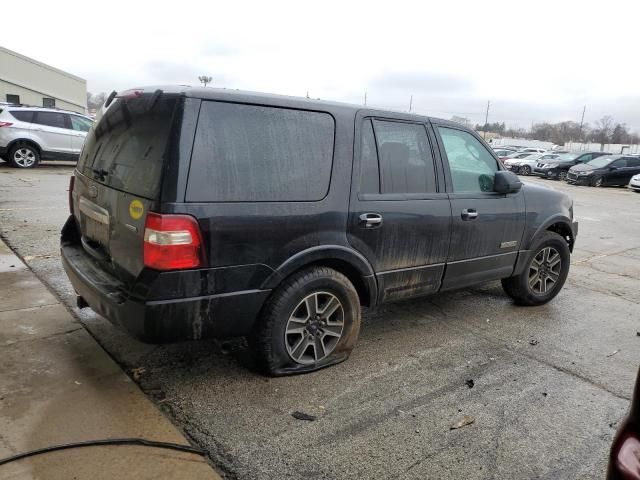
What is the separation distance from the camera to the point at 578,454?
2.71 meters

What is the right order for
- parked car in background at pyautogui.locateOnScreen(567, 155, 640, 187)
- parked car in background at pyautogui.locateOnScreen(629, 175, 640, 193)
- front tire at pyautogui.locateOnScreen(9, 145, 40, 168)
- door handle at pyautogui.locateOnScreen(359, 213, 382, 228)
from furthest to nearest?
parked car in background at pyautogui.locateOnScreen(567, 155, 640, 187), parked car in background at pyautogui.locateOnScreen(629, 175, 640, 193), front tire at pyautogui.locateOnScreen(9, 145, 40, 168), door handle at pyautogui.locateOnScreen(359, 213, 382, 228)

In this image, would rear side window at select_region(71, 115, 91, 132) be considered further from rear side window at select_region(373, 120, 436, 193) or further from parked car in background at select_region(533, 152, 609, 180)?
parked car in background at select_region(533, 152, 609, 180)

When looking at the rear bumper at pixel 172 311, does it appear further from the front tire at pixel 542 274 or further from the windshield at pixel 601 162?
the windshield at pixel 601 162

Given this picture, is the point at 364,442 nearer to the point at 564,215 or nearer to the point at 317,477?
the point at 317,477

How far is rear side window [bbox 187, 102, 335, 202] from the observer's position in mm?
2801

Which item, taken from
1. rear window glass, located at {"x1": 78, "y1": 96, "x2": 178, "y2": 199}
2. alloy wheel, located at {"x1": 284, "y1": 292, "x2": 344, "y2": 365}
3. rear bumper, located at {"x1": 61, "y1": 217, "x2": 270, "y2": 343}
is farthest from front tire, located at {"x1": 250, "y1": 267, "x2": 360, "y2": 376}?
rear window glass, located at {"x1": 78, "y1": 96, "x2": 178, "y2": 199}

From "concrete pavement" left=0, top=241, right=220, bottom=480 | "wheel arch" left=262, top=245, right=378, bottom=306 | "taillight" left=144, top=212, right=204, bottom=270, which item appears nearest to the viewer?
"concrete pavement" left=0, top=241, right=220, bottom=480

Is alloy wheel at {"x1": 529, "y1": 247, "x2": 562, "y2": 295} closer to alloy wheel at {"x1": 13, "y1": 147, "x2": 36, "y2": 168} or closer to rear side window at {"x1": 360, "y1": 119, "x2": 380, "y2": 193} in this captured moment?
rear side window at {"x1": 360, "y1": 119, "x2": 380, "y2": 193}

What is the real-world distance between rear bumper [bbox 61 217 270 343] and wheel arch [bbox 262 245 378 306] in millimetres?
160

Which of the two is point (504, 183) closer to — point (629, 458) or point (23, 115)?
point (629, 458)

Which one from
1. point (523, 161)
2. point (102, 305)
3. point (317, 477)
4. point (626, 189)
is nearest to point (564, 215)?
point (317, 477)

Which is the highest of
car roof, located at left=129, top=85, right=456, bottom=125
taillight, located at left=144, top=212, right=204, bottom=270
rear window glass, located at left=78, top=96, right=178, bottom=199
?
car roof, located at left=129, top=85, right=456, bottom=125

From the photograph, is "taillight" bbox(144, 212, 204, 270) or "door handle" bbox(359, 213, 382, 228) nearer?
"taillight" bbox(144, 212, 204, 270)

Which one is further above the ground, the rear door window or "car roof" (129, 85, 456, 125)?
"car roof" (129, 85, 456, 125)
